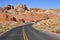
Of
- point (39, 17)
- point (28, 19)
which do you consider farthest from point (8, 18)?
point (39, 17)

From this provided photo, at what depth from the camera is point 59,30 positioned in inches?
1312

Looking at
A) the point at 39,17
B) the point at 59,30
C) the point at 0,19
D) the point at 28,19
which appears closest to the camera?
the point at 59,30

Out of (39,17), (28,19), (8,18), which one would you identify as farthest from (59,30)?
(39,17)

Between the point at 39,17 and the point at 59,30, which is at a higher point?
the point at 59,30

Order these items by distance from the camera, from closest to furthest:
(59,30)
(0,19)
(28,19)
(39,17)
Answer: (59,30), (0,19), (28,19), (39,17)

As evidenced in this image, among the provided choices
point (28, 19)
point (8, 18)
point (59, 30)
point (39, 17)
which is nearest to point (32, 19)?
point (28, 19)

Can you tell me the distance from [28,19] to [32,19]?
375cm

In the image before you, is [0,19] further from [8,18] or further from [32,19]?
[32,19]

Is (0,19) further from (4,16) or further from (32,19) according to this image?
(32,19)

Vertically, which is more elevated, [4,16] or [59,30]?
[59,30]

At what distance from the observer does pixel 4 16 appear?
142 meters

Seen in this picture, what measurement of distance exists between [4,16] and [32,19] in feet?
97.9

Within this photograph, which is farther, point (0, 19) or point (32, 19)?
point (32, 19)

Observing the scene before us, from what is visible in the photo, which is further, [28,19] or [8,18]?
[28,19]
